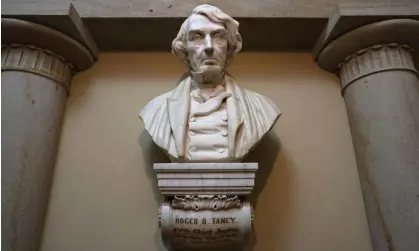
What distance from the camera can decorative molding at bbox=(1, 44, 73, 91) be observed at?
2.77 m

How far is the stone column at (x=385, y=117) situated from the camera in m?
2.38

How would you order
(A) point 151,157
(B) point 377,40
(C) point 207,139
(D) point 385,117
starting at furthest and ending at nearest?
(B) point 377,40 → (A) point 151,157 → (D) point 385,117 → (C) point 207,139

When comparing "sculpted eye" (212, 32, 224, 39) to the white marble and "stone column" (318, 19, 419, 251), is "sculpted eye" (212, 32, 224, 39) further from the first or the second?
"stone column" (318, 19, 419, 251)

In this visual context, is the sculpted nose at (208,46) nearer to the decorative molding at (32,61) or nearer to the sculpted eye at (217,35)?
the sculpted eye at (217,35)

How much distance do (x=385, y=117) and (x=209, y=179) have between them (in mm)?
1174

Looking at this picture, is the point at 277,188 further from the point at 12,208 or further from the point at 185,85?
the point at 12,208

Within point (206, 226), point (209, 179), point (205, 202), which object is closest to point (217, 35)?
point (209, 179)

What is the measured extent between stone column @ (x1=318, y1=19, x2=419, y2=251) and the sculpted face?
88 centimetres

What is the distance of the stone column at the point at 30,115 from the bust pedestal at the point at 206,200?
841 millimetres

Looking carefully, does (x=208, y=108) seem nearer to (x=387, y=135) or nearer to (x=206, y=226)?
(x=206, y=226)

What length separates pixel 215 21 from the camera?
96.5 inches

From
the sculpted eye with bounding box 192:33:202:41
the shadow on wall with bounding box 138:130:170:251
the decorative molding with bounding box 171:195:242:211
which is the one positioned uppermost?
the sculpted eye with bounding box 192:33:202:41

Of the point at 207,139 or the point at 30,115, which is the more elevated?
the point at 30,115

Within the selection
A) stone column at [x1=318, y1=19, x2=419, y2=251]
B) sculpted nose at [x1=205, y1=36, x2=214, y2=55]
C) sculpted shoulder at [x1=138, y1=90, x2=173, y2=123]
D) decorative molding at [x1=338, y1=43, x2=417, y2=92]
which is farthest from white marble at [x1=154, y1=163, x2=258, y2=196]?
decorative molding at [x1=338, y1=43, x2=417, y2=92]
